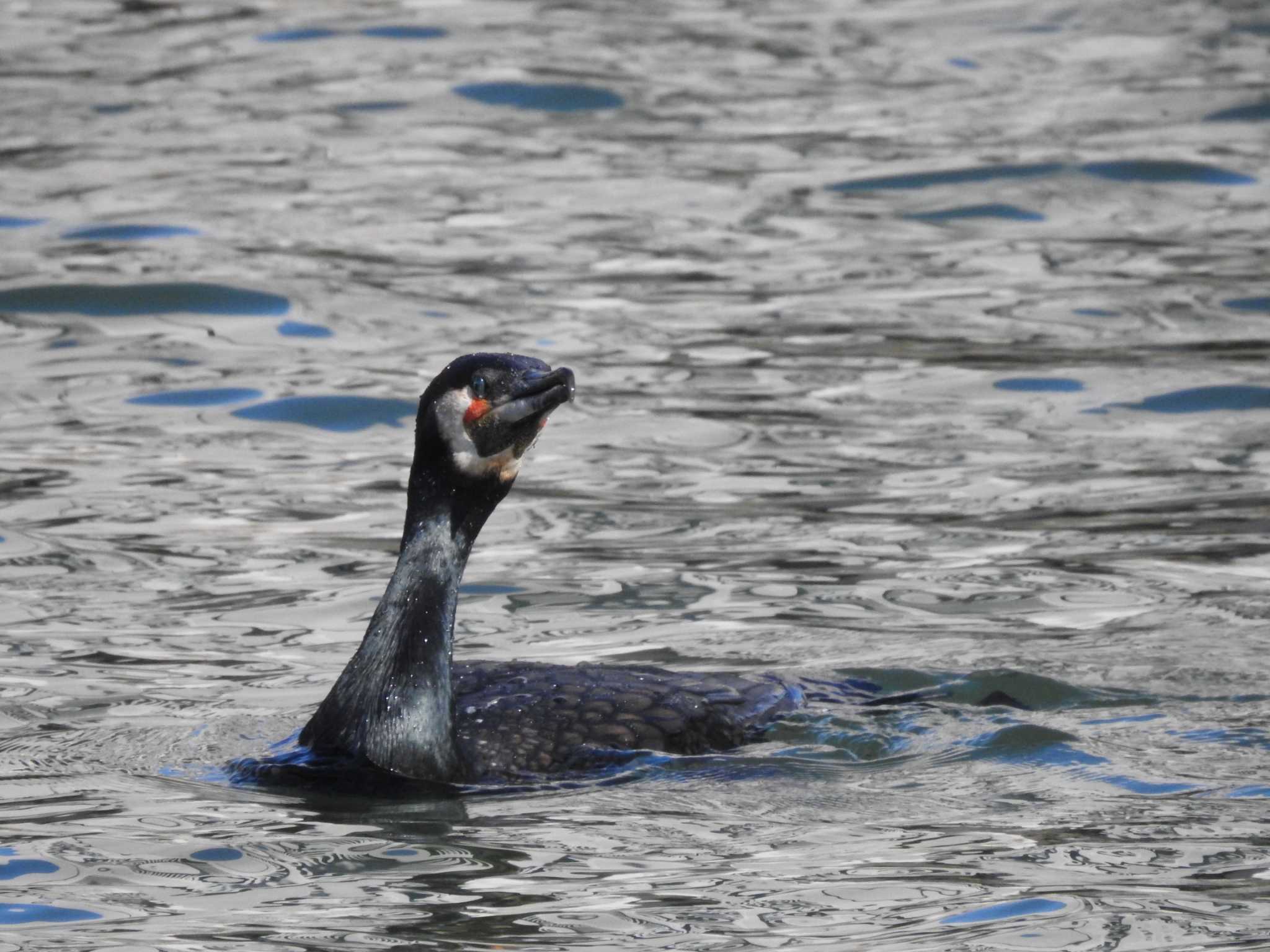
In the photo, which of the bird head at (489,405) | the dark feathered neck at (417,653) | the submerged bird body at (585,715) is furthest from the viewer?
A: the submerged bird body at (585,715)

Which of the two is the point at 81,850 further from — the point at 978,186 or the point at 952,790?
the point at 978,186

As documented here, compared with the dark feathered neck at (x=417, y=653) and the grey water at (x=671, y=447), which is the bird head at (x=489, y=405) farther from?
the grey water at (x=671, y=447)

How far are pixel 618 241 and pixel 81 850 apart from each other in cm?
863

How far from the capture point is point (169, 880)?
214 inches

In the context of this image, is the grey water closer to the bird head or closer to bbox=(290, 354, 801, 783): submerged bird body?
bbox=(290, 354, 801, 783): submerged bird body

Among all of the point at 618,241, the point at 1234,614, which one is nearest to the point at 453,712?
the point at 1234,614

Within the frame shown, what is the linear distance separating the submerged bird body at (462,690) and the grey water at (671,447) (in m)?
0.16

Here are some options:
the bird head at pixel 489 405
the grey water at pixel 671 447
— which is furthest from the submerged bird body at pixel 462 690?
the grey water at pixel 671 447

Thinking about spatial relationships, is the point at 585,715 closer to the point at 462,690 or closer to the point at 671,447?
the point at 462,690

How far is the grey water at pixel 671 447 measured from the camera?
554 cm

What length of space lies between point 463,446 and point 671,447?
14.5 feet

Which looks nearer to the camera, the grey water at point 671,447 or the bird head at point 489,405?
the grey water at point 671,447

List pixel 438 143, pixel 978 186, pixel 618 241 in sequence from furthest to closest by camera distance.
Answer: pixel 438 143 → pixel 978 186 → pixel 618 241

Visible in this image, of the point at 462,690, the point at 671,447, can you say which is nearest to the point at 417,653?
the point at 462,690
